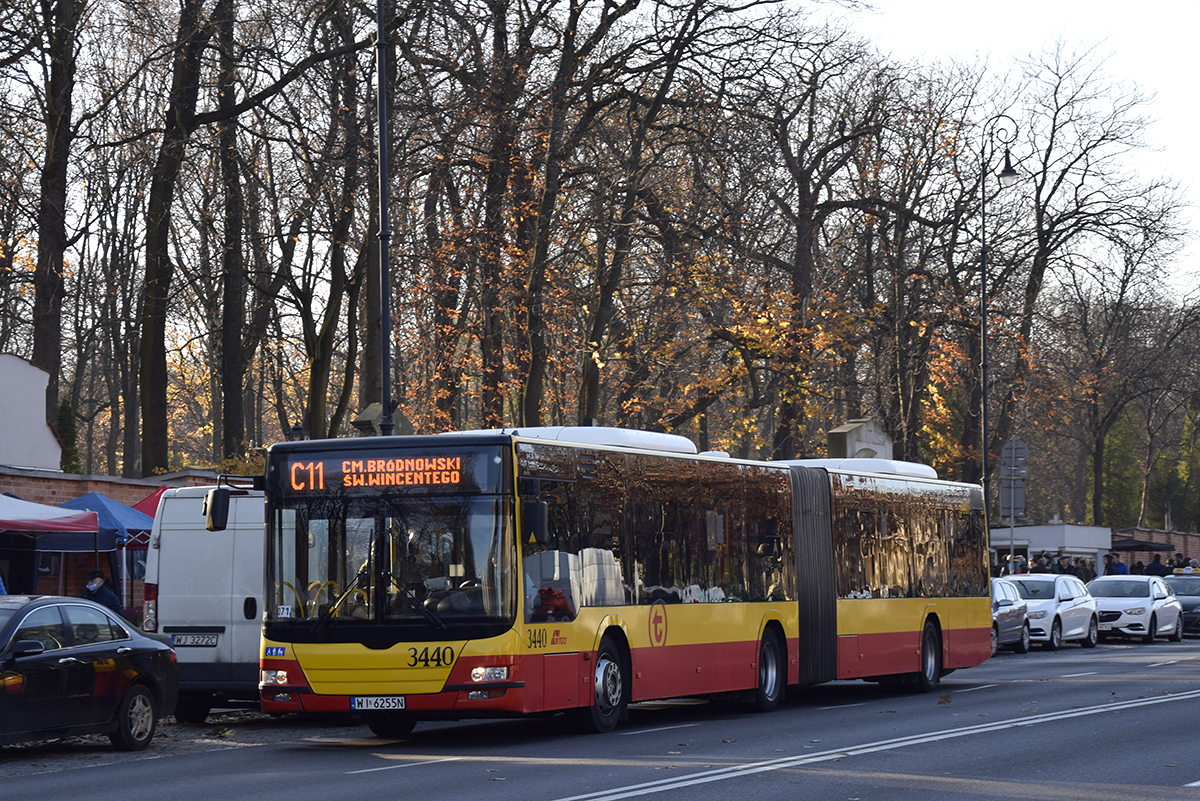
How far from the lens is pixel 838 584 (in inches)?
831

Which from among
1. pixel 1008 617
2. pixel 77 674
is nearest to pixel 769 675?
pixel 77 674

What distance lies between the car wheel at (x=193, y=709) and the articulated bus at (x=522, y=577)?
2.98m

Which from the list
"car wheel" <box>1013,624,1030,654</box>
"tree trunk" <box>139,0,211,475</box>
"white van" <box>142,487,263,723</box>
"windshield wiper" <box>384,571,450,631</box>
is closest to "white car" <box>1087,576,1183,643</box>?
"car wheel" <box>1013,624,1030,654</box>

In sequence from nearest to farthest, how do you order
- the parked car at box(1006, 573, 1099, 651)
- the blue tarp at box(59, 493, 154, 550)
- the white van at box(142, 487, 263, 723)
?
the white van at box(142, 487, 263, 723) → the blue tarp at box(59, 493, 154, 550) → the parked car at box(1006, 573, 1099, 651)

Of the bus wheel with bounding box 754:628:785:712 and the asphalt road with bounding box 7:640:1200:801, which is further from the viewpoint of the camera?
the bus wheel with bounding box 754:628:785:712

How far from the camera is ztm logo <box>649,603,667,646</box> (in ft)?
55.1

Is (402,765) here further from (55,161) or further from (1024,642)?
(1024,642)

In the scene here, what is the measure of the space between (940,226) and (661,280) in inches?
487

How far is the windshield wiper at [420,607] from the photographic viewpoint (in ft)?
47.4

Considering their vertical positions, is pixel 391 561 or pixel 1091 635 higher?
pixel 391 561

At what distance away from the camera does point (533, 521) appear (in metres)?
14.5

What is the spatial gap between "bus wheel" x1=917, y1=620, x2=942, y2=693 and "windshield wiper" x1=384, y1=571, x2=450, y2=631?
1027 cm

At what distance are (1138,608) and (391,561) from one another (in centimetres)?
2715

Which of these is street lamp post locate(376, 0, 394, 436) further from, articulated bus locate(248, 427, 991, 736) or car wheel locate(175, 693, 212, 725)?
articulated bus locate(248, 427, 991, 736)
